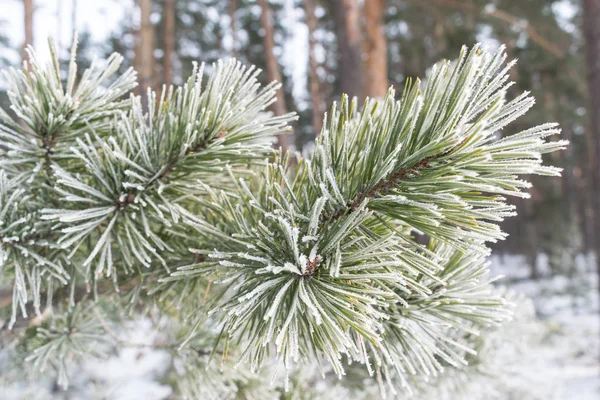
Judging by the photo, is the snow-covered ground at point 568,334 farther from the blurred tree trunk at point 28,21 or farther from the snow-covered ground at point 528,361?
the blurred tree trunk at point 28,21

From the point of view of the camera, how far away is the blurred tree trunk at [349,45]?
2.91m

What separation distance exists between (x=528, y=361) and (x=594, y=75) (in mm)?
3689

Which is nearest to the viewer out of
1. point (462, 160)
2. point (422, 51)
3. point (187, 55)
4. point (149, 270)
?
point (462, 160)

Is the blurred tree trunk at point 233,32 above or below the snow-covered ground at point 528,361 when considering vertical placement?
above

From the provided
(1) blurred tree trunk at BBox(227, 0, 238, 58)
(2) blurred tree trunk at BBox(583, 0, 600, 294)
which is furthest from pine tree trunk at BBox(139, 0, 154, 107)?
(2) blurred tree trunk at BBox(583, 0, 600, 294)

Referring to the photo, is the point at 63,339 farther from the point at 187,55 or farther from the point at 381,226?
the point at 187,55

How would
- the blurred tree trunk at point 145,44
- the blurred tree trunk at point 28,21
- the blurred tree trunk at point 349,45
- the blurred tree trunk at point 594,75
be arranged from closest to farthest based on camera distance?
1. the blurred tree trunk at point 349,45
2. the blurred tree trunk at point 28,21
3. the blurred tree trunk at point 594,75
4. the blurred tree trunk at point 145,44

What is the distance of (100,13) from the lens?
6062mm

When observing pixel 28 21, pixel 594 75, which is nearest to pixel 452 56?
pixel 594 75

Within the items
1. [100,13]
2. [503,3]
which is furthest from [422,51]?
[100,13]

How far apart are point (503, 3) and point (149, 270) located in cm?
822

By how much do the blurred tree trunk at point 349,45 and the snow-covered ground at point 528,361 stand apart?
1.56 metres

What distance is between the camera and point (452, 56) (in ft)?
24.3

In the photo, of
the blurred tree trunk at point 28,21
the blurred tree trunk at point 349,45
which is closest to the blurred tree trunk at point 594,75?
the blurred tree trunk at point 349,45
